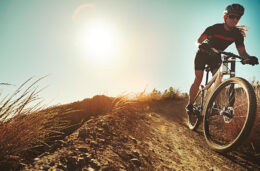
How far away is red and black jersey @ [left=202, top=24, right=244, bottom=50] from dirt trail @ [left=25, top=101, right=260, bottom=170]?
223 cm

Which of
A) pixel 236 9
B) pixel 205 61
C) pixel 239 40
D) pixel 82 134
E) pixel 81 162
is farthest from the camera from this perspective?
pixel 205 61

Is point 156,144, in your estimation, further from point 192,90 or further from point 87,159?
point 192,90

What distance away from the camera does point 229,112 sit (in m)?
2.53

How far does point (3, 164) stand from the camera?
1.26m

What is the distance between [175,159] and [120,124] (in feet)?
3.05

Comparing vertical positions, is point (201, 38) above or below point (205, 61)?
above

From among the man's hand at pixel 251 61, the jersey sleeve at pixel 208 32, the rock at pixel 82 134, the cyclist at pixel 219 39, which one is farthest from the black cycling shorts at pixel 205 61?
the rock at pixel 82 134

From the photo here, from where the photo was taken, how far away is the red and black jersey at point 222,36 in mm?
3338

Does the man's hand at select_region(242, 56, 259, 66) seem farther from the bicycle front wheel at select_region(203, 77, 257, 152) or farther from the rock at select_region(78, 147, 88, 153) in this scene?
the rock at select_region(78, 147, 88, 153)

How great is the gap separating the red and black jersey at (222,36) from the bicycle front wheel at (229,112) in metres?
1.14

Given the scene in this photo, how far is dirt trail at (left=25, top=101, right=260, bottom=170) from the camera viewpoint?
4.40 ft

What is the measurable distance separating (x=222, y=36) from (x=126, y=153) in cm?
321

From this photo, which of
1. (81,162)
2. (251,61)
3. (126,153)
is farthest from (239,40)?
(81,162)

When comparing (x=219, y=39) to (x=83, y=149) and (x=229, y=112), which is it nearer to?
(x=229, y=112)
